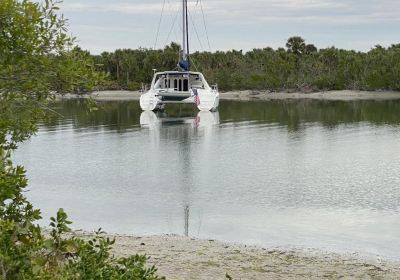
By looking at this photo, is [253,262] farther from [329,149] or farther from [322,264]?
[329,149]

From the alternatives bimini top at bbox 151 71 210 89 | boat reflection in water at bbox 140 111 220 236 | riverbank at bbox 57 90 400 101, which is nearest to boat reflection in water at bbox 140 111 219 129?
boat reflection in water at bbox 140 111 220 236


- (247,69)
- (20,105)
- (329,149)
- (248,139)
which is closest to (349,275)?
(20,105)

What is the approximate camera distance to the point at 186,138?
127 feet

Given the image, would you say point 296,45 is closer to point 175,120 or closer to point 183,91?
point 183,91

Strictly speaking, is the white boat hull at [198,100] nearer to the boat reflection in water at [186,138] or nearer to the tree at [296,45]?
the boat reflection in water at [186,138]

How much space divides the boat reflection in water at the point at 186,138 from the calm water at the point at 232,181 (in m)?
0.07

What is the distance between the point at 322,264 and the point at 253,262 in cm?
122

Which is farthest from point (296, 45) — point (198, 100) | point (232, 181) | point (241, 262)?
point (241, 262)

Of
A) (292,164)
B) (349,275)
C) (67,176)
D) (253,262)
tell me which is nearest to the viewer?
(349,275)

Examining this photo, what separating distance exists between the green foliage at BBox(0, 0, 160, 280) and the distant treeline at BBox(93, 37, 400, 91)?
288 ft

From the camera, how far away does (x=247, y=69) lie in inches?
4048

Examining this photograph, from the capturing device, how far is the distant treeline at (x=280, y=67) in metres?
94.4

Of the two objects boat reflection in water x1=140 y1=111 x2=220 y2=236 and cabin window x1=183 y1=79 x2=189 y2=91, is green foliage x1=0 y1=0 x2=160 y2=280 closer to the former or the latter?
boat reflection in water x1=140 y1=111 x2=220 y2=236

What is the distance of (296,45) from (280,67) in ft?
36.2
